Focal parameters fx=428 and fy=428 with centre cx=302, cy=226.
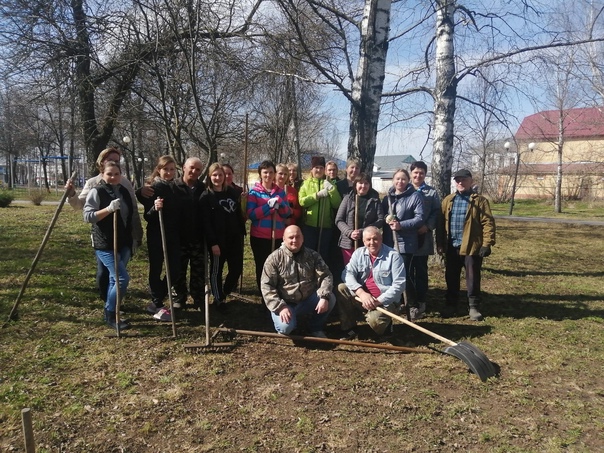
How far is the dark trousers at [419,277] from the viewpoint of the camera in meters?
5.39

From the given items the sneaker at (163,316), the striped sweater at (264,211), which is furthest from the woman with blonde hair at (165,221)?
the striped sweater at (264,211)

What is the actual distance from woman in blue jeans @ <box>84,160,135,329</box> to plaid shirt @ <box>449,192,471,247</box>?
12.6ft

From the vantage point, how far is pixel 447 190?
26.3 feet

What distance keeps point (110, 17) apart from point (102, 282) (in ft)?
13.3

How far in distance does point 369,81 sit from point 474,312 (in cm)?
354

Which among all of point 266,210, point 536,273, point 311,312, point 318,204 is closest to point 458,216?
point 318,204

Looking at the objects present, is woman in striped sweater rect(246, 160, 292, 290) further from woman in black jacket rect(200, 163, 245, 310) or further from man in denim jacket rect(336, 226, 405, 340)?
man in denim jacket rect(336, 226, 405, 340)

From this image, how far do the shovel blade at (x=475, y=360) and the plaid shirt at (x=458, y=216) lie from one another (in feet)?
5.53

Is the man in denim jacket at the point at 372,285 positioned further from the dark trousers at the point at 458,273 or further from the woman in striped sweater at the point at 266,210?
the dark trousers at the point at 458,273

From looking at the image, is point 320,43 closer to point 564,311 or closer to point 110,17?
point 110,17

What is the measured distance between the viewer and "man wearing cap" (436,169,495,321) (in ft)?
17.0

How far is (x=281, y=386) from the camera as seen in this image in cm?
356

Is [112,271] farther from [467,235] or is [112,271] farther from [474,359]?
[467,235]

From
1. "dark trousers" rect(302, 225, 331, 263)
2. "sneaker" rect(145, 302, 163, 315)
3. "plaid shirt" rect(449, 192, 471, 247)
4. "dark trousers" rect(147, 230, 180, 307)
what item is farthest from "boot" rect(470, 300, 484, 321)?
"sneaker" rect(145, 302, 163, 315)
